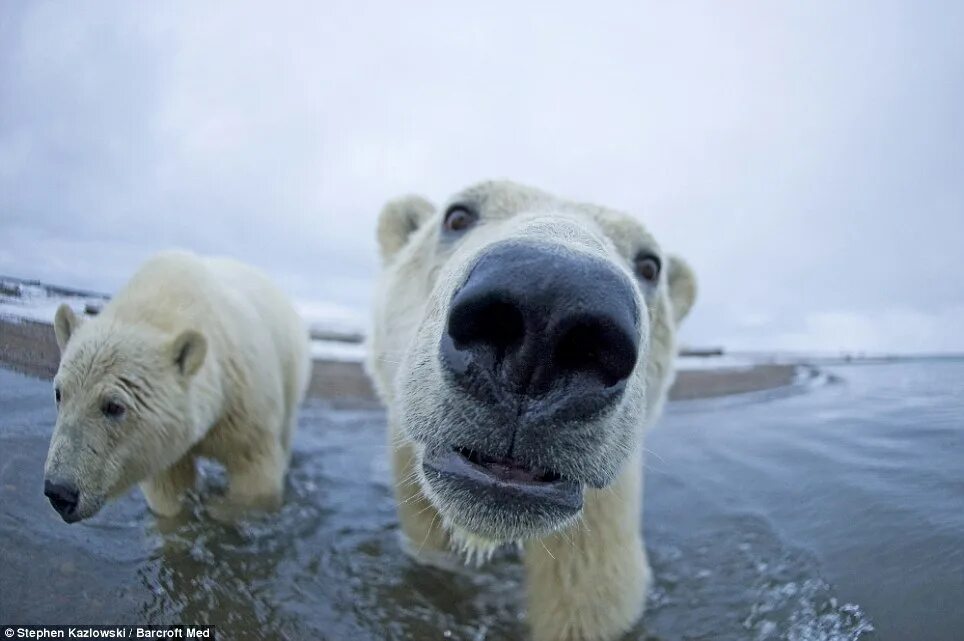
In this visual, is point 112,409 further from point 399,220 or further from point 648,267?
point 648,267

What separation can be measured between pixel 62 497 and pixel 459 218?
7.79 feet

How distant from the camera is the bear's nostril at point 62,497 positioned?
2.58m

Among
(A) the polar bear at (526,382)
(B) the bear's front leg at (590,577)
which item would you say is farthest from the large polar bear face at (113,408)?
(B) the bear's front leg at (590,577)

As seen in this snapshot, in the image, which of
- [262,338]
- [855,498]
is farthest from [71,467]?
[855,498]

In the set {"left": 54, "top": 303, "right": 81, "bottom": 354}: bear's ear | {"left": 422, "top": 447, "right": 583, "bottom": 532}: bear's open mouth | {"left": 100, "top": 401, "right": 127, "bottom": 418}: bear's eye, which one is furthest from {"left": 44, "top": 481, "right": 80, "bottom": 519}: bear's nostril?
{"left": 422, "top": 447, "right": 583, "bottom": 532}: bear's open mouth

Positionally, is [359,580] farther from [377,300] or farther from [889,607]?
[889,607]

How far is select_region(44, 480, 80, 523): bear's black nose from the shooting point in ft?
8.48

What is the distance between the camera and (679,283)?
417cm

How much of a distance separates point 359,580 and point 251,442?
1312 millimetres

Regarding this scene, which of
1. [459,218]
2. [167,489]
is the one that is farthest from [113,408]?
[459,218]

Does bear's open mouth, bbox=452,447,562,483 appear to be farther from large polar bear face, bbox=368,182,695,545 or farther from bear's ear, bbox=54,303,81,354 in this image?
bear's ear, bbox=54,303,81,354

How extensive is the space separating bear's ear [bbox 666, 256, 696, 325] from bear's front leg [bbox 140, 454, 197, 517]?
11.8ft

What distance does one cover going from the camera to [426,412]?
1.73 m

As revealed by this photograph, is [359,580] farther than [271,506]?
No
